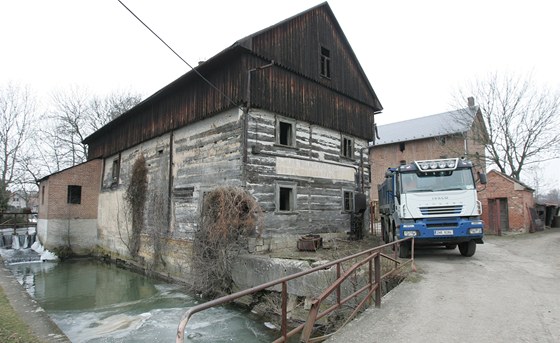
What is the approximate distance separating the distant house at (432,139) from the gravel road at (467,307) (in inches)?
766

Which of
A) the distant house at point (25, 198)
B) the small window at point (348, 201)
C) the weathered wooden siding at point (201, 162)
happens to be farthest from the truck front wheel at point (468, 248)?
the distant house at point (25, 198)

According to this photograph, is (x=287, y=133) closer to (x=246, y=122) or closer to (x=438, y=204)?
(x=246, y=122)

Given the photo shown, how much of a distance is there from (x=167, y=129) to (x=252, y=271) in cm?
866

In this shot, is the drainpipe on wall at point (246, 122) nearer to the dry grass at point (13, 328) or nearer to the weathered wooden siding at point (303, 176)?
the weathered wooden siding at point (303, 176)

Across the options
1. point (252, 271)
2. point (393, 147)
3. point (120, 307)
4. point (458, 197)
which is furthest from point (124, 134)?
point (393, 147)

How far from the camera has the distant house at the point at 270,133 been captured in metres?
12.0

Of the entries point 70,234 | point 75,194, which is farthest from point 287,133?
point 75,194

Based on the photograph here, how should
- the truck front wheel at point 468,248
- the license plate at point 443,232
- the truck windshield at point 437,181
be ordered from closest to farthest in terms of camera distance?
1. the license plate at point 443,232
2. the truck windshield at point 437,181
3. the truck front wheel at point 468,248

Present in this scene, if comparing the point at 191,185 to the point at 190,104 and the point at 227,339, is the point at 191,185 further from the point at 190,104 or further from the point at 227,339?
the point at 227,339

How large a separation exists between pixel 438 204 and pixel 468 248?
2.22 meters

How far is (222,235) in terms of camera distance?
1071 cm

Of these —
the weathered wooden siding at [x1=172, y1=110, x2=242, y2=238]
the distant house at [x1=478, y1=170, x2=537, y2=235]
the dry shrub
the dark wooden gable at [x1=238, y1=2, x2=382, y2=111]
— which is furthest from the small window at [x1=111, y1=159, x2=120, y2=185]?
the distant house at [x1=478, y1=170, x2=537, y2=235]

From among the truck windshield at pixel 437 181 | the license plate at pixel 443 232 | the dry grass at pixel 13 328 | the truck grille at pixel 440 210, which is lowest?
the dry grass at pixel 13 328

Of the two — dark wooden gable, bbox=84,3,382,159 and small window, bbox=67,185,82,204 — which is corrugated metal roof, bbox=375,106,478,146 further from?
small window, bbox=67,185,82,204
